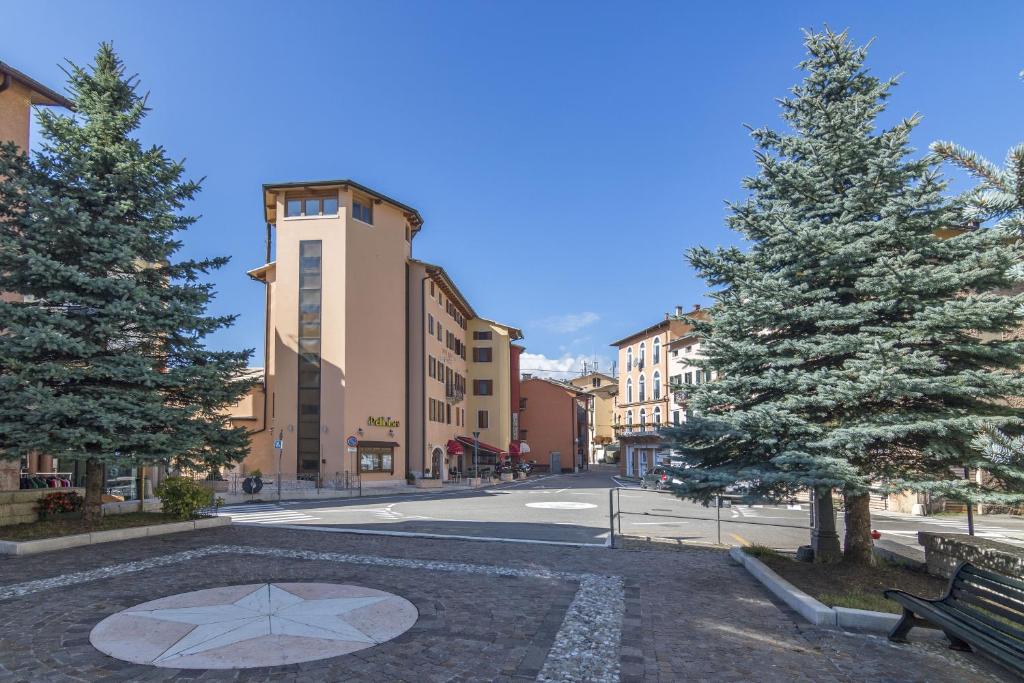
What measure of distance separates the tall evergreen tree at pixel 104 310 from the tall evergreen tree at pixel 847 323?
395 inches

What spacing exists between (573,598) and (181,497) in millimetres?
9859

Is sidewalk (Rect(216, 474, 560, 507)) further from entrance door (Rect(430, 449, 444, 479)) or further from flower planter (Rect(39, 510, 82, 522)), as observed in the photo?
flower planter (Rect(39, 510, 82, 522))

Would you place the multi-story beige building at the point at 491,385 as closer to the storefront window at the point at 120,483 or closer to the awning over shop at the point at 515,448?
the awning over shop at the point at 515,448

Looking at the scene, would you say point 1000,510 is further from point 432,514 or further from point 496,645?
point 496,645

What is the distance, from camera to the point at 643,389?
57.2 m

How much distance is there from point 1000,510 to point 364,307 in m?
33.0

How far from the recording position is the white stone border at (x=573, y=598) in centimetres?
557

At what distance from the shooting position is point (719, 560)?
11109mm

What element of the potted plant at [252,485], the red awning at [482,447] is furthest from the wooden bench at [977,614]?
the red awning at [482,447]

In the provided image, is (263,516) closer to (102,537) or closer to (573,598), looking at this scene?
(102,537)

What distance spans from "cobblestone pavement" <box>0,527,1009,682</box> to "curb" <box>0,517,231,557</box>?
17.2 inches

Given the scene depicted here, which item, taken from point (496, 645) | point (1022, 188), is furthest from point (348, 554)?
point (1022, 188)

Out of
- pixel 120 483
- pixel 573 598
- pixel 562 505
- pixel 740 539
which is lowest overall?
pixel 562 505

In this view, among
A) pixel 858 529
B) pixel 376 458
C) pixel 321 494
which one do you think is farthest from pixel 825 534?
pixel 376 458
